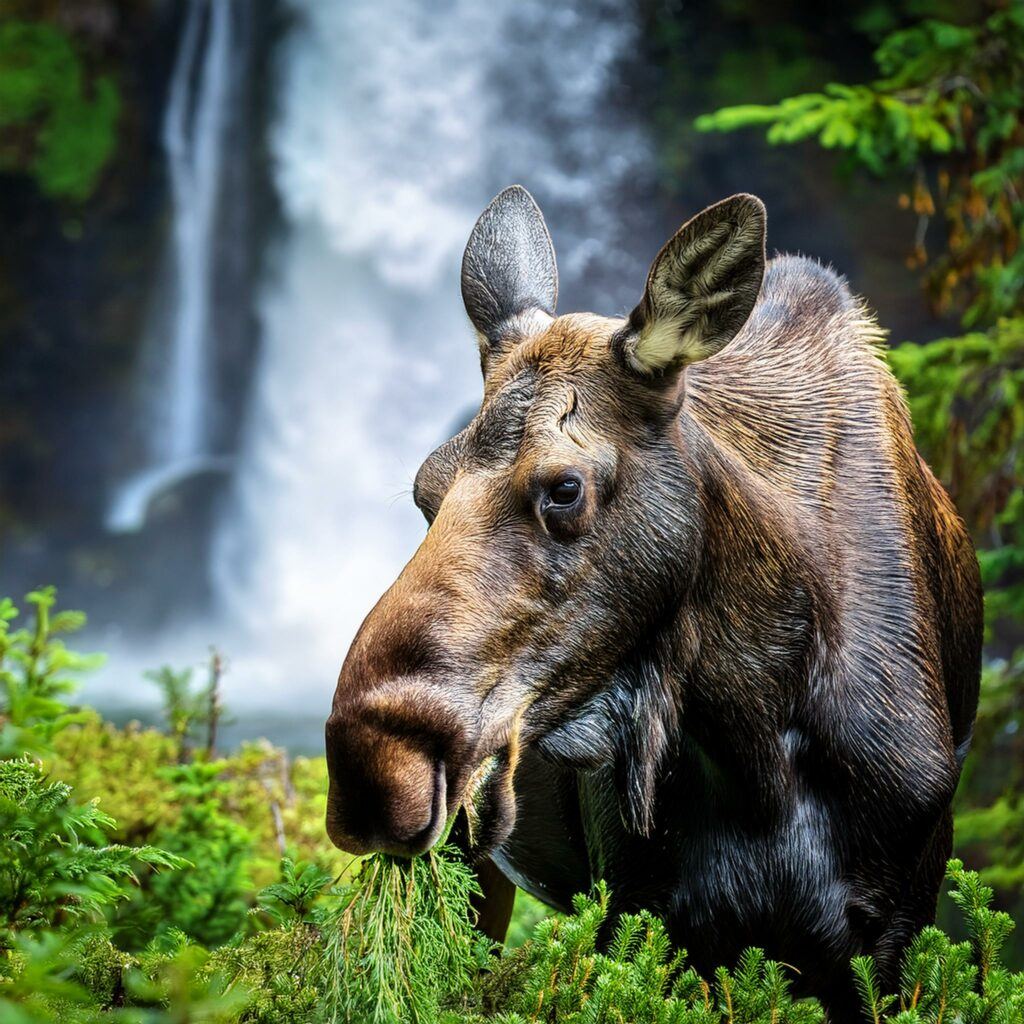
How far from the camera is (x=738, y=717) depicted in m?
2.88

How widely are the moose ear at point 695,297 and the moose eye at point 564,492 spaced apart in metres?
0.33

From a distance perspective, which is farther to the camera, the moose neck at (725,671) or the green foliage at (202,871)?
the green foliage at (202,871)

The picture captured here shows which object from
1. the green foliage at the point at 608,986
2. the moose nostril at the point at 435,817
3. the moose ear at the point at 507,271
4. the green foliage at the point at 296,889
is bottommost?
the green foliage at the point at 608,986

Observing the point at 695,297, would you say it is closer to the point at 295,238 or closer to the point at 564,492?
the point at 564,492

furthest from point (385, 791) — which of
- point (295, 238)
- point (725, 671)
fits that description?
point (295, 238)

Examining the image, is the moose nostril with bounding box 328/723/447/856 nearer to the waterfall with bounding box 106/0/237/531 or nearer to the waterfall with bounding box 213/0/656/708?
the waterfall with bounding box 213/0/656/708

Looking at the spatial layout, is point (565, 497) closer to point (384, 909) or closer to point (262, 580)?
point (384, 909)

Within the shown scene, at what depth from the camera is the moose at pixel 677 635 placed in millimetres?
2473

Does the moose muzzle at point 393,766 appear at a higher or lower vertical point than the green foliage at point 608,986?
higher

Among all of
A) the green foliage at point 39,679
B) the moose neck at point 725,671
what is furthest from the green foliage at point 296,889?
the green foliage at point 39,679

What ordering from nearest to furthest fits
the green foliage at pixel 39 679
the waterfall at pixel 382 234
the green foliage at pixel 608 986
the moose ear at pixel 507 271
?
the green foliage at pixel 608 986 → the moose ear at pixel 507 271 → the green foliage at pixel 39 679 → the waterfall at pixel 382 234

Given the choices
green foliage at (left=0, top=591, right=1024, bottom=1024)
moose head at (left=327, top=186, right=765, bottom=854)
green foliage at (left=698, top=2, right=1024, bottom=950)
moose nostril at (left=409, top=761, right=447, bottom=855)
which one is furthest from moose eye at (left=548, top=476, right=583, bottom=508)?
green foliage at (left=698, top=2, right=1024, bottom=950)

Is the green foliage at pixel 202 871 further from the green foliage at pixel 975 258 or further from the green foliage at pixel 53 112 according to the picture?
the green foliage at pixel 53 112

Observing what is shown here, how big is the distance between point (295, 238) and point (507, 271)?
11.6m
